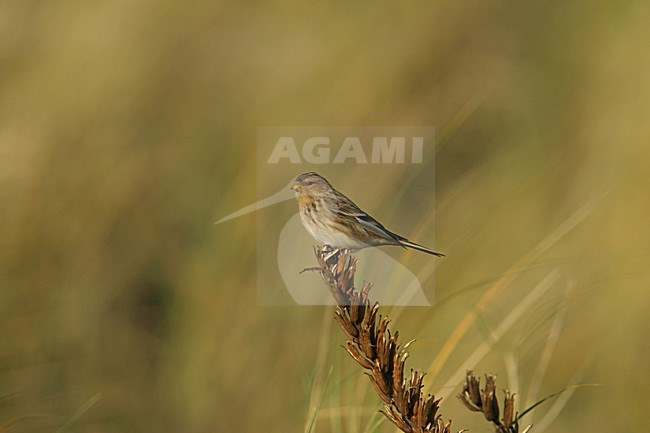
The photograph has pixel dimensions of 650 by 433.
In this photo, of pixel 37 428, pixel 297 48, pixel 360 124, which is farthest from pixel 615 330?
pixel 37 428

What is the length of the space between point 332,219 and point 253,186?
68 centimetres

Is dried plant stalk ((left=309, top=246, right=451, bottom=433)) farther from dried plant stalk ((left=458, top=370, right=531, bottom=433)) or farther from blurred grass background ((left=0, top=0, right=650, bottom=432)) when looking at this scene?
blurred grass background ((left=0, top=0, right=650, bottom=432))

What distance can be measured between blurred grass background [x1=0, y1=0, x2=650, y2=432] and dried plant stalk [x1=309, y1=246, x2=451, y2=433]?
0.64 meters

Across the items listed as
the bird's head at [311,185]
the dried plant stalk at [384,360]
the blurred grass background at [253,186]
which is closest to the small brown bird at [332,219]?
the bird's head at [311,185]

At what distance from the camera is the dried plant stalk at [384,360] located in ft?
1.72

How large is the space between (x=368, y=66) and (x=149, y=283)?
51 centimetres

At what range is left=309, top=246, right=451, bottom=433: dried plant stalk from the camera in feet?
1.72

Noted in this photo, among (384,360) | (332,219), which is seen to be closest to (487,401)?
A: (384,360)

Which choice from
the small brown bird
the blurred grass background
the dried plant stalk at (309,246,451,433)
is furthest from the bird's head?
the blurred grass background

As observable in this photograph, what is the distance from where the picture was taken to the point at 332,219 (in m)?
0.68

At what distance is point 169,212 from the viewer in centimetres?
141

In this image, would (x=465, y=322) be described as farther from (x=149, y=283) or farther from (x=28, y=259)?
(x=28, y=259)

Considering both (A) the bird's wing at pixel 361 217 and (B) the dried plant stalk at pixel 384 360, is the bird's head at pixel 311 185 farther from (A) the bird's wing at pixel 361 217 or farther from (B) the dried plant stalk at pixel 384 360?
(B) the dried plant stalk at pixel 384 360

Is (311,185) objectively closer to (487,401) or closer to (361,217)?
(361,217)
